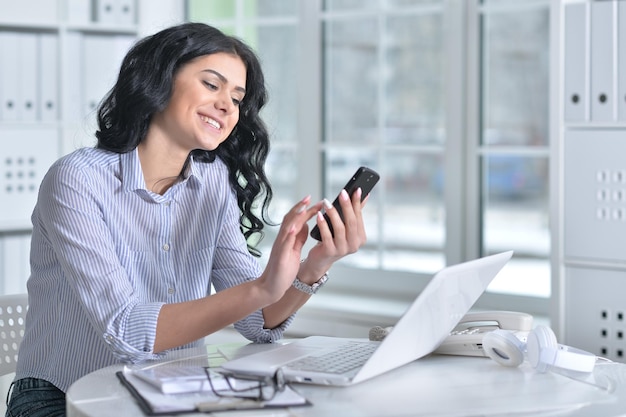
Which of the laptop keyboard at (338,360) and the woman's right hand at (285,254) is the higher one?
the woman's right hand at (285,254)

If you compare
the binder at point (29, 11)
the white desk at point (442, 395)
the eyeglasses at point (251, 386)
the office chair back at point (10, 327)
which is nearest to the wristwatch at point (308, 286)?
the white desk at point (442, 395)

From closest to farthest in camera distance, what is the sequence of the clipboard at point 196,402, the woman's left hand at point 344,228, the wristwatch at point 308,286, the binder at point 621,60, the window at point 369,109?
the clipboard at point 196,402
the woman's left hand at point 344,228
the wristwatch at point 308,286
the binder at point 621,60
the window at point 369,109

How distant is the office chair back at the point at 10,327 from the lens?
227cm

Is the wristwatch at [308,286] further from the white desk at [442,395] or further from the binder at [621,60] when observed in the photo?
the binder at [621,60]

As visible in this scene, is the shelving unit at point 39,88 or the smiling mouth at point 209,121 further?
the shelving unit at point 39,88

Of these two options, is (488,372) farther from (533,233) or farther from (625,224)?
(533,233)

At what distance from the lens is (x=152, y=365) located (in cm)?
178

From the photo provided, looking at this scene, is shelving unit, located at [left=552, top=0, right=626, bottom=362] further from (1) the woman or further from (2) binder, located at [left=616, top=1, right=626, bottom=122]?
(1) the woman

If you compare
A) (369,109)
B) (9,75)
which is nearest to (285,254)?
(9,75)

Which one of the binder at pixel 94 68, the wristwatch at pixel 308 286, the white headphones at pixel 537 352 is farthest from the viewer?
the binder at pixel 94 68

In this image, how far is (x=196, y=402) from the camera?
1478mm

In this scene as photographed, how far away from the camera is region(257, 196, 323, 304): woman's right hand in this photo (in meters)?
1.73

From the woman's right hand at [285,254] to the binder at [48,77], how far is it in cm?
214

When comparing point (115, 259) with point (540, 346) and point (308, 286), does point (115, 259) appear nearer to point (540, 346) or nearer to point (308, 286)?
point (308, 286)
